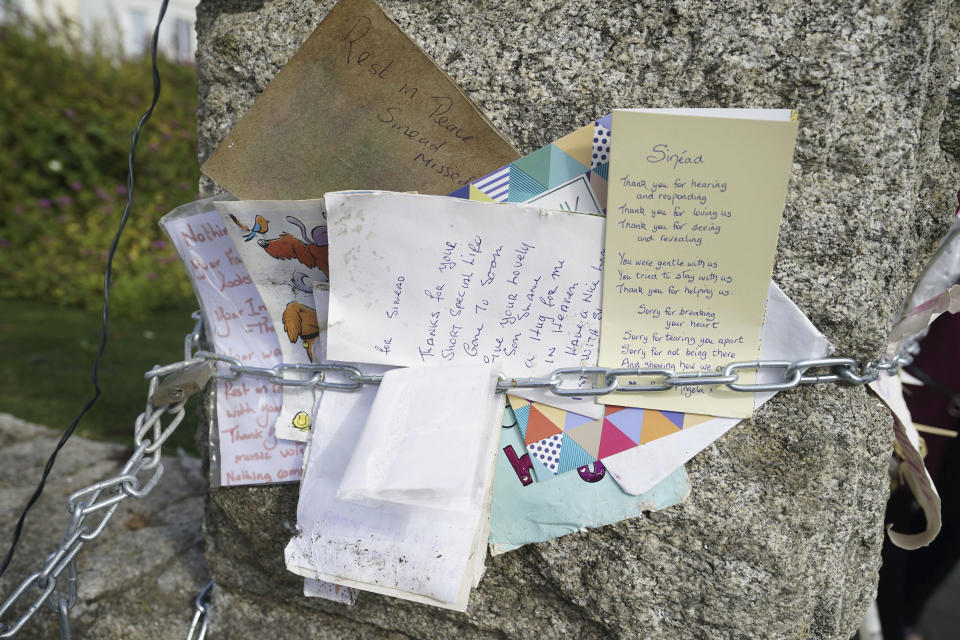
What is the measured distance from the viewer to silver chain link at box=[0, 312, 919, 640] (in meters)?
1.12

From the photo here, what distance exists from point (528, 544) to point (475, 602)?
197 millimetres

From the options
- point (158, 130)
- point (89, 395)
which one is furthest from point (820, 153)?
point (158, 130)

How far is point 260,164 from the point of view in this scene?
1.27m

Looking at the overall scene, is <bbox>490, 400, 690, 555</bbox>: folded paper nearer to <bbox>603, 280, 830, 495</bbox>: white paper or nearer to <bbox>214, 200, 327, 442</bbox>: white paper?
<bbox>603, 280, 830, 495</bbox>: white paper

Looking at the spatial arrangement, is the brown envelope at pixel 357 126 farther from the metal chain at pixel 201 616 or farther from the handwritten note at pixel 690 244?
the metal chain at pixel 201 616

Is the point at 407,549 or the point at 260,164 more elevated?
the point at 260,164

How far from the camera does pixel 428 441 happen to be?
3.70 feet

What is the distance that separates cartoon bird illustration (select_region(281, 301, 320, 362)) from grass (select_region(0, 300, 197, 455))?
2.06 m

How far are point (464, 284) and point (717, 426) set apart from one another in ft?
1.72

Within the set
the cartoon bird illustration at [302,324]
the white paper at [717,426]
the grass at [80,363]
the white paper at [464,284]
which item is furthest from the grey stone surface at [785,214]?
the grass at [80,363]

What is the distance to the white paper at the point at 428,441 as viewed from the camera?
3.57 feet

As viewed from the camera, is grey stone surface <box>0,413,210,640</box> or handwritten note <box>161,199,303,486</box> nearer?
handwritten note <box>161,199,303,486</box>

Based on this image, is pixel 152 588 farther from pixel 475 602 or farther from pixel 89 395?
pixel 89 395

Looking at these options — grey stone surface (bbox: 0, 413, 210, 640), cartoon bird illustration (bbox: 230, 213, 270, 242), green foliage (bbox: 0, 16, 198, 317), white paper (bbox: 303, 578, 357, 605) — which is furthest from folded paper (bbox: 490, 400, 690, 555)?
green foliage (bbox: 0, 16, 198, 317)
